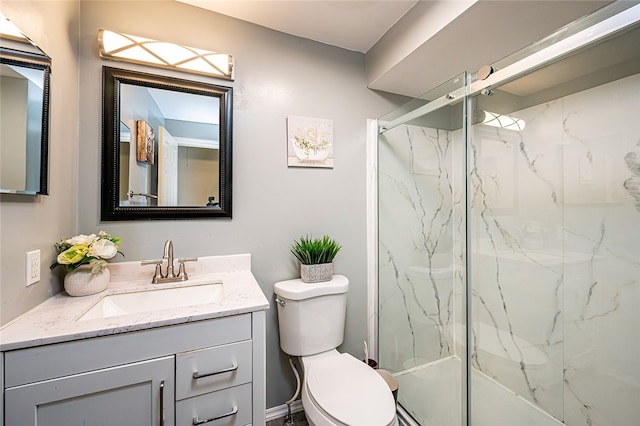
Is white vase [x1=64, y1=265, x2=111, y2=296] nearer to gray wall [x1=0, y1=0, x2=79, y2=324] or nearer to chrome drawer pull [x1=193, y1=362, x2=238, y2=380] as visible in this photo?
gray wall [x1=0, y1=0, x2=79, y2=324]

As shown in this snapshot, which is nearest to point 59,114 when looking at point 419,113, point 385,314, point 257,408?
point 257,408

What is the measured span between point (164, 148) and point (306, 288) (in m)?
1.02

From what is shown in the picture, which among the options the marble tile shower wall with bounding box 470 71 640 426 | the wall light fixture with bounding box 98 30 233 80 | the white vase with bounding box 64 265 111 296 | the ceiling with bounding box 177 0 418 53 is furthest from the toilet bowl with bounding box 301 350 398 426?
the ceiling with bounding box 177 0 418 53

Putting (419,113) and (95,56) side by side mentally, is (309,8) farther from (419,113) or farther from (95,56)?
(95,56)

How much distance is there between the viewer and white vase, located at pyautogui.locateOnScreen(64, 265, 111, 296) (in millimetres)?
1057

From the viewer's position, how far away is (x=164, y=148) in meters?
1.34

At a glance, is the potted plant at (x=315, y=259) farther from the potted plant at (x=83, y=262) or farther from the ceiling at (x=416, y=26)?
the ceiling at (x=416, y=26)

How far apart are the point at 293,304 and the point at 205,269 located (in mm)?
498

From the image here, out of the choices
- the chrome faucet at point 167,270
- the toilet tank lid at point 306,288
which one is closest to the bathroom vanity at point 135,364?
the chrome faucet at point 167,270

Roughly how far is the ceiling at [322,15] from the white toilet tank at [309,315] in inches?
58.4

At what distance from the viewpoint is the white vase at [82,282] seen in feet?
3.47

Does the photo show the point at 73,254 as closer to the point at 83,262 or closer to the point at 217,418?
the point at 83,262

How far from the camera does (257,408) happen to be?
98cm

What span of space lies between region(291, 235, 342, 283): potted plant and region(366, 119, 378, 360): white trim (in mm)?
384
